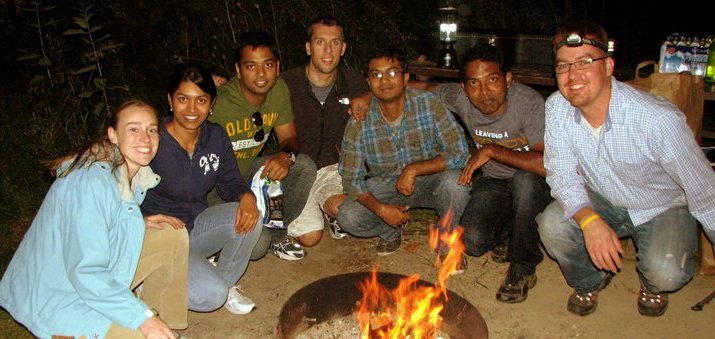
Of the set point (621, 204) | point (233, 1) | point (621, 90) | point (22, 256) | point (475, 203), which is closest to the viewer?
point (22, 256)

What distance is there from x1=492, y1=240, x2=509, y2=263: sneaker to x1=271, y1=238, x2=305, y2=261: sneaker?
1569 millimetres

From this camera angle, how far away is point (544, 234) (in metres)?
3.60

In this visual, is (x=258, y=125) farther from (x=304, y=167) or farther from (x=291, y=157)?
(x=304, y=167)

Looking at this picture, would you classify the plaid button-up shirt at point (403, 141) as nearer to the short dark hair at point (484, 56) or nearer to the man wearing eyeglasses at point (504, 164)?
the man wearing eyeglasses at point (504, 164)

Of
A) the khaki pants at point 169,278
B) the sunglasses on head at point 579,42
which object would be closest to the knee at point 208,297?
the khaki pants at point 169,278

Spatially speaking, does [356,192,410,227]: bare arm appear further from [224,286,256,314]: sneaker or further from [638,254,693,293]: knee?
[638,254,693,293]: knee

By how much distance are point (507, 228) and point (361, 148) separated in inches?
50.9

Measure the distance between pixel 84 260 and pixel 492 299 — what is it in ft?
8.77

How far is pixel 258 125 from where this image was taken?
4270mm

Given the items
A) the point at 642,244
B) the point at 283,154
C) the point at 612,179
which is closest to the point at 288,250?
the point at 283,154

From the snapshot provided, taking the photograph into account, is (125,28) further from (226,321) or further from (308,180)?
(226,321)

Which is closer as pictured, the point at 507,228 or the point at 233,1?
the point at 507,228

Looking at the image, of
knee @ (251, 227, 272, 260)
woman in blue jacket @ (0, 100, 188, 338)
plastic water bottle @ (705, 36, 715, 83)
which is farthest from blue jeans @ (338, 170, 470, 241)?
plastic water bottle @ (705, 36, 715, 83)

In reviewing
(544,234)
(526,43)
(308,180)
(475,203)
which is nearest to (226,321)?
(308,180)
